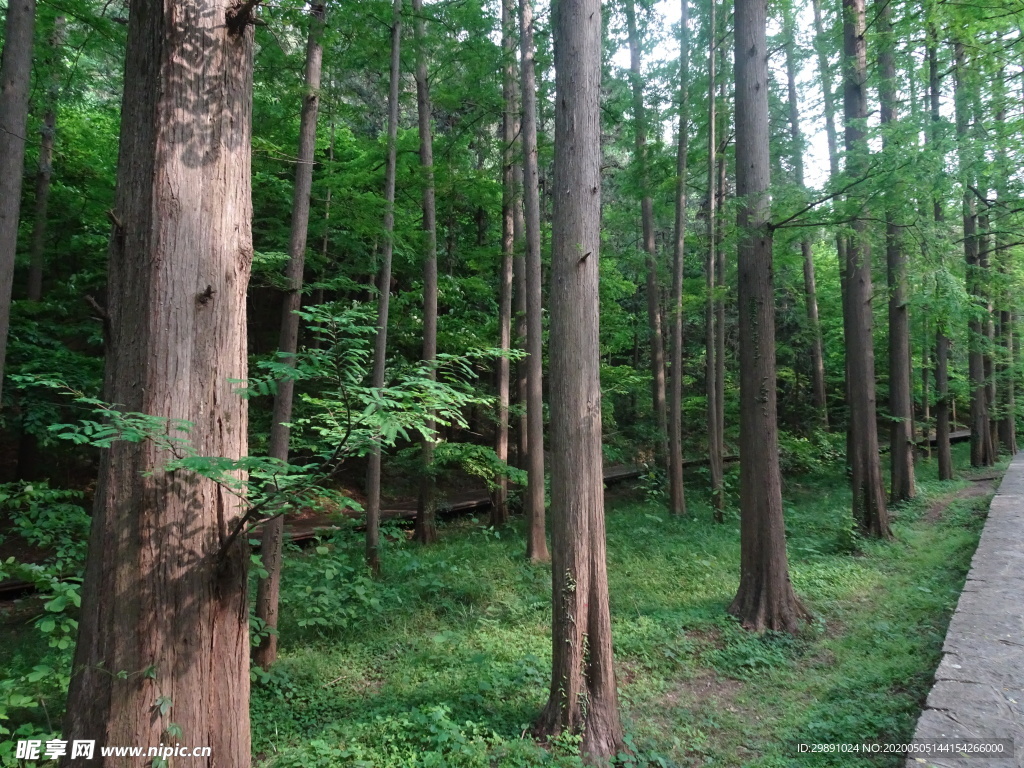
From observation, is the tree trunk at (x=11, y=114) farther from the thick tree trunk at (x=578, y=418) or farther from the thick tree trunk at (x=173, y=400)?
the thick tree trunk at (x=578, y=418)

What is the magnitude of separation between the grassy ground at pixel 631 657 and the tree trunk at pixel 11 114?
458 centimetres

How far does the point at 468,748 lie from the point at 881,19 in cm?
1257

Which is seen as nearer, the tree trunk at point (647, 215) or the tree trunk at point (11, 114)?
the tree trunk at point (11, 114)

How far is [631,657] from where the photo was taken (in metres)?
6.00

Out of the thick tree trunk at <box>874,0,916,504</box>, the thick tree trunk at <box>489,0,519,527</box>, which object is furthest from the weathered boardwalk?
the thick tree trunk at <box>489,0,519,527</box>

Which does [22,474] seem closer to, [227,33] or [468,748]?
[468,748]

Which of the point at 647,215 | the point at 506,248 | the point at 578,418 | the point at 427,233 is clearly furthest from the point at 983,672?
the point at 647,215

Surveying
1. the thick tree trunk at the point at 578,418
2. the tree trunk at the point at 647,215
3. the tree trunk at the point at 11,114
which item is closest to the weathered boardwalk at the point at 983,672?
the thick tree trunk at the point at 578,418

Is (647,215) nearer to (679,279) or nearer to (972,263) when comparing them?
(679,279)

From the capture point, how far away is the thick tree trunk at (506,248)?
1101 centimetres

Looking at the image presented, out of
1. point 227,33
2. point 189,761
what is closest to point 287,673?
point 189,761

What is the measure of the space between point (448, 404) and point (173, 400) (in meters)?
1.12

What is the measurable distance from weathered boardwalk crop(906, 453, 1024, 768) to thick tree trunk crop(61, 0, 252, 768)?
3.77 m

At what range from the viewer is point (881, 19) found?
32.0 ft
